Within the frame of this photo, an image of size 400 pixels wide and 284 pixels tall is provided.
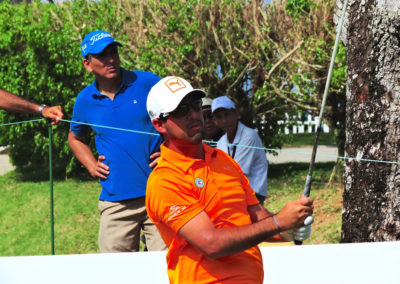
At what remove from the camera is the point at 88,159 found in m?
4.05

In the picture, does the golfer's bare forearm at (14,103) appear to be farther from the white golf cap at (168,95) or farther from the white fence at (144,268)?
the white golf cap at (168,95)

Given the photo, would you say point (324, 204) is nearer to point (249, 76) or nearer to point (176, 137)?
point (249, 76)

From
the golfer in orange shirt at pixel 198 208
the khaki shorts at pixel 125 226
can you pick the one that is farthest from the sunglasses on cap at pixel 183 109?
the khaki shorts at pixel 125 226

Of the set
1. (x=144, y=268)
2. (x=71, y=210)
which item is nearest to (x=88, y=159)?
(x=144, y=268)

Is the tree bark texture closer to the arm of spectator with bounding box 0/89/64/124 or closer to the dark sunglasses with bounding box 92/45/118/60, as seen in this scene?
the dark sunglasses with bounding box 92/45/118/60

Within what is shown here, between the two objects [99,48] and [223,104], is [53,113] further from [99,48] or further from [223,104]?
[223,104]

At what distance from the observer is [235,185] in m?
2.24

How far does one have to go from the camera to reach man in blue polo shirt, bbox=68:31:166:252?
12.2 ft

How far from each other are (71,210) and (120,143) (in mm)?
6587

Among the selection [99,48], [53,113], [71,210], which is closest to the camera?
[99,48]

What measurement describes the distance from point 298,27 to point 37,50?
521cm

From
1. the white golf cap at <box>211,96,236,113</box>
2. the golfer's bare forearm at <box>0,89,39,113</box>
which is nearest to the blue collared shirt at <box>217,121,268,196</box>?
the white golf cap at <box>211,96,236,113</box>

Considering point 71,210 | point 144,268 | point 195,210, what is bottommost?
point 71,210

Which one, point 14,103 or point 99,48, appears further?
point 14,103
